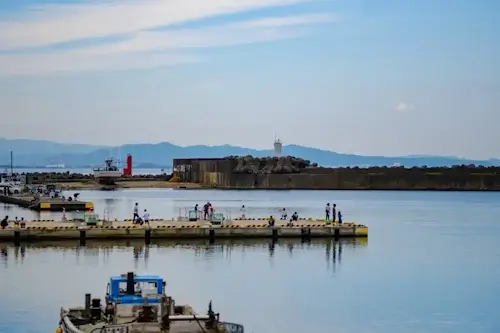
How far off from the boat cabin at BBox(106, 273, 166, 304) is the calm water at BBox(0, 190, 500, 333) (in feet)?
12.9

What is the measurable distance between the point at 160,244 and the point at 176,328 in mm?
30787

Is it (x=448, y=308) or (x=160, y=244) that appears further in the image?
(x=160, y=244)

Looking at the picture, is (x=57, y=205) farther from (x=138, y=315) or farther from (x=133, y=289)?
(x=138, y=315)

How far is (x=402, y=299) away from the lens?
117 ft

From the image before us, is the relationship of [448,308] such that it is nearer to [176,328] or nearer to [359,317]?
[359,317]

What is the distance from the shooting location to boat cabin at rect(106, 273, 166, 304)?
24.3 metres

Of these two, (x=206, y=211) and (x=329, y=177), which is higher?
(x=329, y=177)

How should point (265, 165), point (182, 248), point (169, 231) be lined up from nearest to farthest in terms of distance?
point (182, 248) < point (169, 231) < point (265, 165)

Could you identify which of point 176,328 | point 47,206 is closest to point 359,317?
point 176,328

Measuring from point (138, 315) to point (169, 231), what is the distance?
1184 inches

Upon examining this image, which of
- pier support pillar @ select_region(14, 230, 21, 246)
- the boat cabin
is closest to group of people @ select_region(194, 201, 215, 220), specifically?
pier support pillar @ select_region(14, 230, 21, 246)

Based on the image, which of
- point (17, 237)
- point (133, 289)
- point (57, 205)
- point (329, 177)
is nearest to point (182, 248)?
point (17, 237)

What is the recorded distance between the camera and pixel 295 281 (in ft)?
130

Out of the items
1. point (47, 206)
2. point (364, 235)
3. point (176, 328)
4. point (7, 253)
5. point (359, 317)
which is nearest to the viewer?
point (176, 328)
